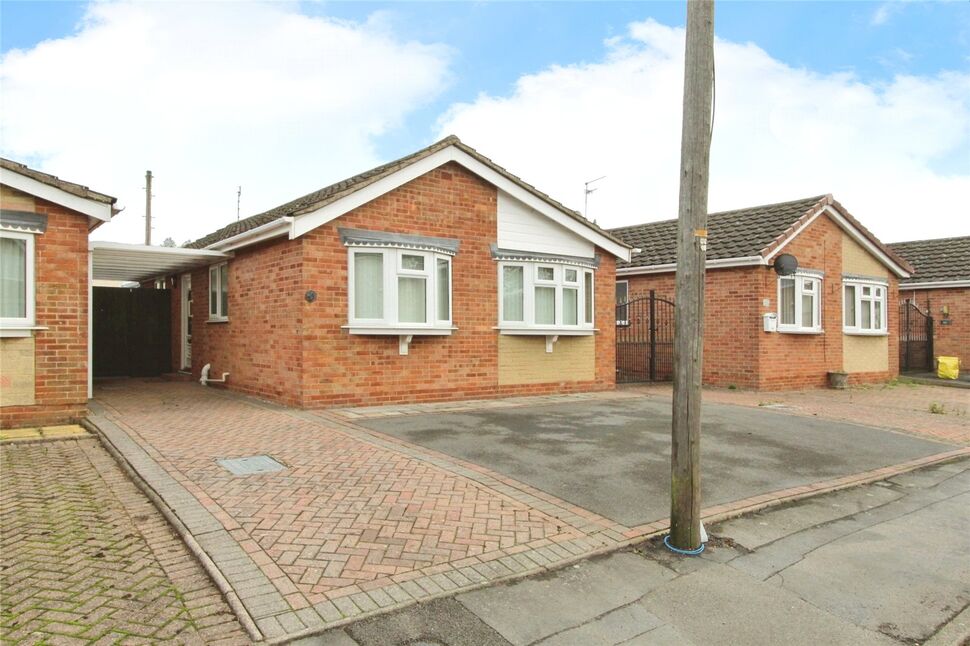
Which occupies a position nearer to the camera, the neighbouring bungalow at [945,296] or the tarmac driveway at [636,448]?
the tarmac driveway at [636,448]

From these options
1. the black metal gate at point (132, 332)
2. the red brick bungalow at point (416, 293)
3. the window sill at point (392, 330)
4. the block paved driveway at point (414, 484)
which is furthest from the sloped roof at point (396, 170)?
the black metal gate at point (132, 332)

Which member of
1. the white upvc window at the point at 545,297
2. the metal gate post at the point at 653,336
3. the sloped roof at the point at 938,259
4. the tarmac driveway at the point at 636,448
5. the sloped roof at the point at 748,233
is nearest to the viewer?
the tarmac driveway at the point at 636,448

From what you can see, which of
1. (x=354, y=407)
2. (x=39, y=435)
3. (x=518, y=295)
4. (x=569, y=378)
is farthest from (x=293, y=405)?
(x=569, y=378)

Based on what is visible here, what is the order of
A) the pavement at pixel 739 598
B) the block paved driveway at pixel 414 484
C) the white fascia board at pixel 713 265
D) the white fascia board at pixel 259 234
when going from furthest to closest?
the white fascia board at pixel 713 265 < the white fascia board at pixel 259 234 < the block paved driveway at pixel 414 484 < the pavement at pixel 739 598

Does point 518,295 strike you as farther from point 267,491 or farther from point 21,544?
point 21,544

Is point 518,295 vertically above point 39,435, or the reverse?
point 518,295

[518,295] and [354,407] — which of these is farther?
[518,295]

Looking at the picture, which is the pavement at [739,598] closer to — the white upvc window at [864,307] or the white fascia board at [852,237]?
the white fascia board at [852,237]

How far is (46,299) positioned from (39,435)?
1812mm

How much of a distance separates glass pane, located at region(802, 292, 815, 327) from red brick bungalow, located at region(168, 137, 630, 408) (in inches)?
224

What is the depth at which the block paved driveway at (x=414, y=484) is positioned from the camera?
3.73 metres

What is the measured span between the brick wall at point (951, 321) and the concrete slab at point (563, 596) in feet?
73.9

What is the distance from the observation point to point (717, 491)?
5.84m


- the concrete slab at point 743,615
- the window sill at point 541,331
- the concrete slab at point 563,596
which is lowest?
the concrete slab at point 743,615
